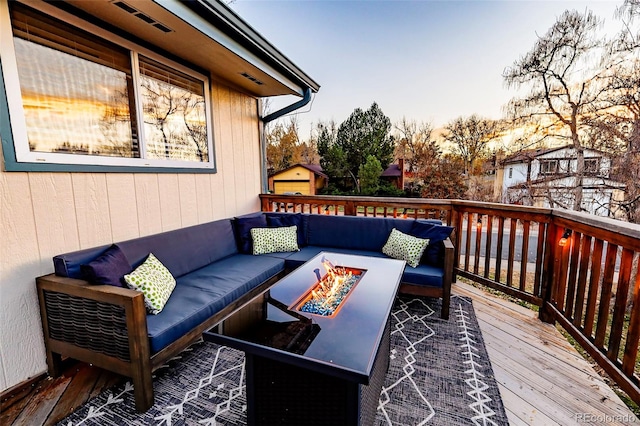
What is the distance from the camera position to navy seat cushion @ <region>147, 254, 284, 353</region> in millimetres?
1726

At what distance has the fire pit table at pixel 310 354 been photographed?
113cm

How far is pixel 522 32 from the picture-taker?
6.00 m

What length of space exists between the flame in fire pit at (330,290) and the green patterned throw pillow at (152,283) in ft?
3.27

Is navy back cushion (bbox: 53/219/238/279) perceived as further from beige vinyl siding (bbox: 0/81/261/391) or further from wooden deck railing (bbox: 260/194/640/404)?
wooden deck railing (bbox: 260/194/640/404)

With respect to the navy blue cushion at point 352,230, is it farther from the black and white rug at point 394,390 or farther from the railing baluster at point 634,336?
the railing baluster at point 634,336

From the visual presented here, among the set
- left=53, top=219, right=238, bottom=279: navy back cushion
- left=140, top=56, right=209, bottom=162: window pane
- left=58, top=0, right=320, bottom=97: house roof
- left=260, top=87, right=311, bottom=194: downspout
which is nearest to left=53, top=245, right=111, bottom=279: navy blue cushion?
left=53, top=219, right=238, bottom=279: navy back cushion

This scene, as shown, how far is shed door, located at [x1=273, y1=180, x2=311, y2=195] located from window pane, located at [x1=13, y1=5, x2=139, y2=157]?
1064 cm

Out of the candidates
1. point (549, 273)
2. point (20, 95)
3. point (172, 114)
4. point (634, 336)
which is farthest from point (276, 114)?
point (634, 336)

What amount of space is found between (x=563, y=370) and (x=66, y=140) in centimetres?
398

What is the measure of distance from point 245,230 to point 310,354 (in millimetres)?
2489

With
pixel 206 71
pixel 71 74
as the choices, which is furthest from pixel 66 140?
pixel 206 71

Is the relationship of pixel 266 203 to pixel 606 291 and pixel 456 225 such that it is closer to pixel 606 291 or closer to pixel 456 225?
pixel 456 225

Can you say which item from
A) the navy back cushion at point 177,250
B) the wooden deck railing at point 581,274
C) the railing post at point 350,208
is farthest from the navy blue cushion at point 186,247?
the wooden deck railing at point 581,274

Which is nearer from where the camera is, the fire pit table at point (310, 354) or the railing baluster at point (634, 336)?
the fire pit table at point (310, 354)
